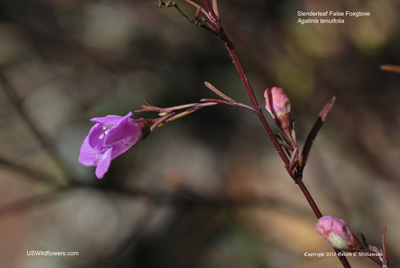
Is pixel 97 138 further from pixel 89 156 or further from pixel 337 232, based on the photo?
pixel 337 232

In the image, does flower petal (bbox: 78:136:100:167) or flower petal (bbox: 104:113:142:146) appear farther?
flower petal (bbox: 78:136:100:167)

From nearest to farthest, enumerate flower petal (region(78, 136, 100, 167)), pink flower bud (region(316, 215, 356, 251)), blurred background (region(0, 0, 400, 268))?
pink flower bud (region(316, 215, 356, 251)) < flower petal (region(78, 136, 100, 167)) < blurred background (region(0, 0, 400, 268))

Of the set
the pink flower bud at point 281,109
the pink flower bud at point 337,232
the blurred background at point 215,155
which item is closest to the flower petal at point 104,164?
the pink flower bud at point 281,109

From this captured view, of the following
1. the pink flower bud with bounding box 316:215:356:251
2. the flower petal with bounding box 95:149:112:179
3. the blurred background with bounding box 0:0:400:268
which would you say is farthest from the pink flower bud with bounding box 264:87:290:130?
the blurred background with bounding box 0:0:400:268

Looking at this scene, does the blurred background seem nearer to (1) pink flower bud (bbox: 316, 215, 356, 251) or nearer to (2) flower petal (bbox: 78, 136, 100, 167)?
(2) flower petal (bbox: 78, 136, 100, 167)

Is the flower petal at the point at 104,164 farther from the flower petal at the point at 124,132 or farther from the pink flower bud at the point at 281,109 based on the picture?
the pink flower bud at the point at 281,109

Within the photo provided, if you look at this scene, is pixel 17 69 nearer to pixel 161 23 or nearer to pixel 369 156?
pixel 161 23
